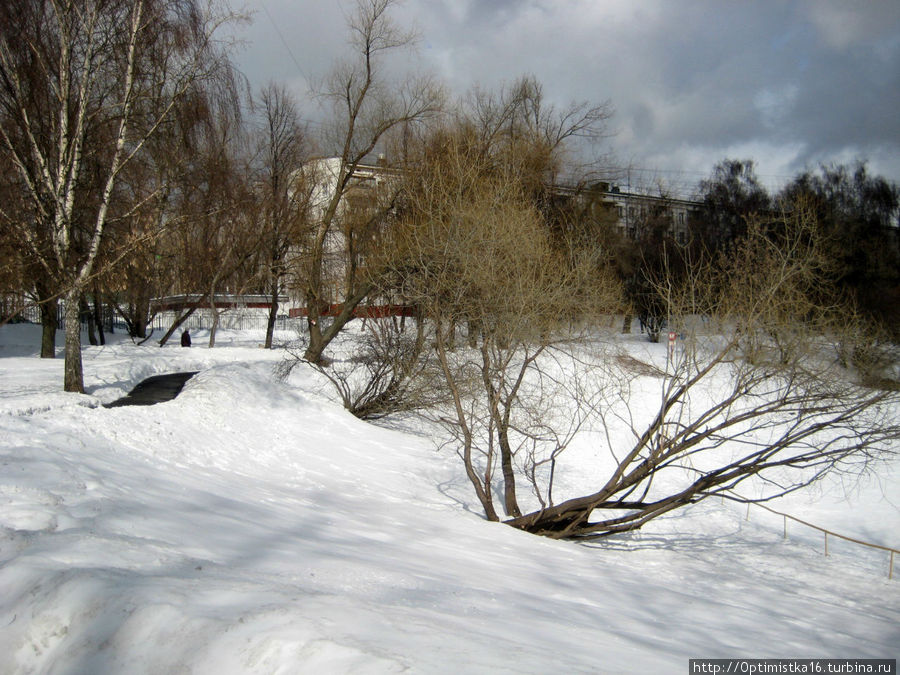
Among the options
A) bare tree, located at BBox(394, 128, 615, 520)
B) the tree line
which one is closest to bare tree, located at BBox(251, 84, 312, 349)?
the tree line

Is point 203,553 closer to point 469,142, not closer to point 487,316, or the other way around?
point 487,316

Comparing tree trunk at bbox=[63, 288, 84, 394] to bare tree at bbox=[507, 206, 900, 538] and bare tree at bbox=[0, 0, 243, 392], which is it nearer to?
bare tree at bbox=[0, 0, 243, 392]

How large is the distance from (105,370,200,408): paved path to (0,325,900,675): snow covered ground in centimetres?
59

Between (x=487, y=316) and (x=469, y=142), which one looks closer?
(x=487, y=316)

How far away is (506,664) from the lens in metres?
3.34

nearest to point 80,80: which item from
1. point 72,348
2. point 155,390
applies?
point 72,348

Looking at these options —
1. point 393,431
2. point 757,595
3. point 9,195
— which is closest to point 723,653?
→ point 757,595

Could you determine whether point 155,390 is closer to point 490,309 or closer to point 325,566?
point 490,309

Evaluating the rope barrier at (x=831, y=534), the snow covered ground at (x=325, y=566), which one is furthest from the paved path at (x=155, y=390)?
the rope barrier at (x=831, y=534)

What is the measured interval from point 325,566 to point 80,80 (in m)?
11.5

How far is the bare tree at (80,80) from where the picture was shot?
39.0 feet

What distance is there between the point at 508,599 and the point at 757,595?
4964 mm

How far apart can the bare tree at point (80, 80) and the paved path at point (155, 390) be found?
1432 millimetres

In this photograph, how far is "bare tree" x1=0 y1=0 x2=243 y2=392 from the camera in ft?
39.0
